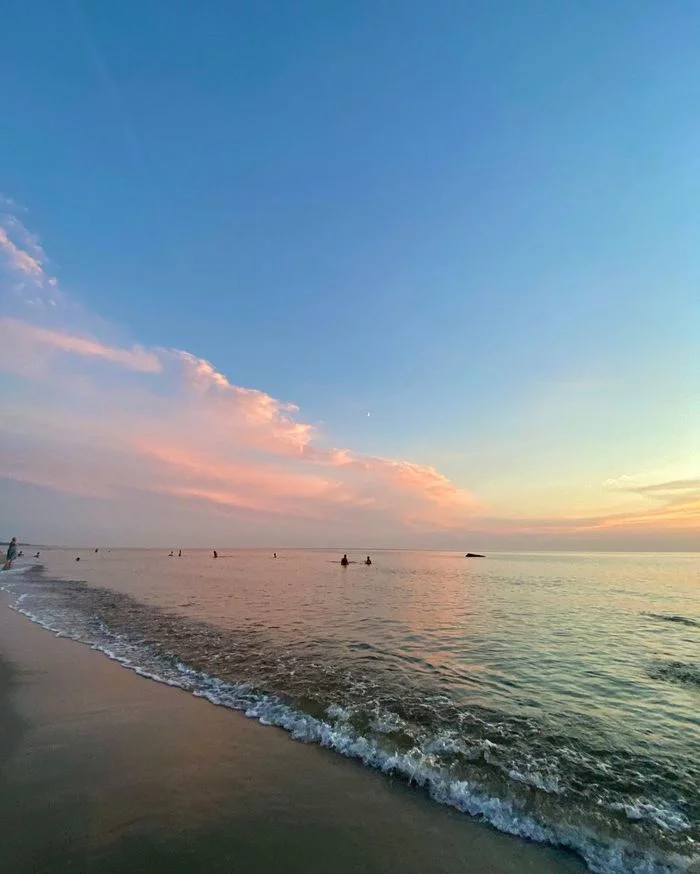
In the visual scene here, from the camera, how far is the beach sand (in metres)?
5.34

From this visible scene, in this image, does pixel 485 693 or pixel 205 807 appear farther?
pixel 485 693

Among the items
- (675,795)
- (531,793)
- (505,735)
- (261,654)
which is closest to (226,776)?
(531,793)

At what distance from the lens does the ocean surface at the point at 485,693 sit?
6.95 metres

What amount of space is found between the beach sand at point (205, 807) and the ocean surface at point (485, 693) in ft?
2.46

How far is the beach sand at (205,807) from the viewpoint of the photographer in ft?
17.5

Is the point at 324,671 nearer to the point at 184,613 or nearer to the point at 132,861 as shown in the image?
the point at 132,861

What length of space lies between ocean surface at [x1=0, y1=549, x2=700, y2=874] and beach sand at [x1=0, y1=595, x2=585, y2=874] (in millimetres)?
750

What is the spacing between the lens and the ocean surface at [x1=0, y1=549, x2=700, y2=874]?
6.95m

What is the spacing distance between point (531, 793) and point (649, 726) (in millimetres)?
5383

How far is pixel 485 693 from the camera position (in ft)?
40.3

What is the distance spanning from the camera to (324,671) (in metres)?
13.8

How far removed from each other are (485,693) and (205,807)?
28.6ft

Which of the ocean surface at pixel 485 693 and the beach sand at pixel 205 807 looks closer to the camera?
the beach sand at pixel 205 807

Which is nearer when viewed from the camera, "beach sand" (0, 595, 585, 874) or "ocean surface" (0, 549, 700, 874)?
"beach sand" (0, 595, 585, 874)
